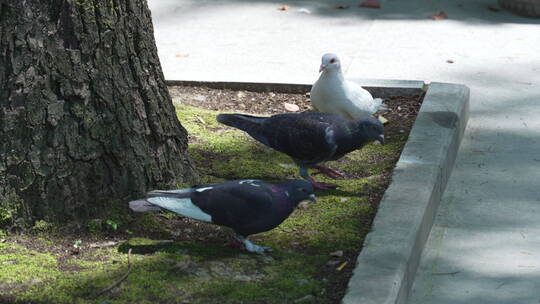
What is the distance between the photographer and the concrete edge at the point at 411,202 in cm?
360

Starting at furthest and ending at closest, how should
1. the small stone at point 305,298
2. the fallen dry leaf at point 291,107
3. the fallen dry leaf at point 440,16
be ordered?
the fallen dry leaf at point 440,16, the fallen dry leaf at point 291,107, the small stone at point 305,298

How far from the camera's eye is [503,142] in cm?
593

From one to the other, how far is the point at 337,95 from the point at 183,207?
2.06 meters

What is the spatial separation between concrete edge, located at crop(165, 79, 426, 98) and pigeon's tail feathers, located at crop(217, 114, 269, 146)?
1.62 meters

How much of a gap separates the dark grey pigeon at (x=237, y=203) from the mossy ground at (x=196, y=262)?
20 centimetres

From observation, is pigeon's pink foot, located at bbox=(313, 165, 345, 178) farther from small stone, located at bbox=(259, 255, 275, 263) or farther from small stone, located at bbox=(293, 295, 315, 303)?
small stone, located at bbox=(293, 295, 315, 303)

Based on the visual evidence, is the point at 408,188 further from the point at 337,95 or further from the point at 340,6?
the point at 340,6

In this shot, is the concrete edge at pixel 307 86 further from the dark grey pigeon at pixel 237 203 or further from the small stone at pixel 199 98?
the dark grey pigeon at pixel 237 203

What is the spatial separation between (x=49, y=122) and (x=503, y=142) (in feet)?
10.8

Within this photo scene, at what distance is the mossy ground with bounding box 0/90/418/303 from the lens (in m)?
3.61

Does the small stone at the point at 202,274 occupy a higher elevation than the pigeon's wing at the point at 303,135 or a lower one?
lower

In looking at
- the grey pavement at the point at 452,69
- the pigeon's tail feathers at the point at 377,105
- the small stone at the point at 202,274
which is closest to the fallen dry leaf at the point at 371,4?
the grey pavement at the point at 452,69

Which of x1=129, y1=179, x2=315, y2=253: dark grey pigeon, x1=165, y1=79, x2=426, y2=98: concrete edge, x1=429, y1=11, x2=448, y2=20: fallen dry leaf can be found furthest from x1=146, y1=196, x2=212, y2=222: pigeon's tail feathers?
x1=429, y1=11, x2=448, y2=20: fallen dry leaf

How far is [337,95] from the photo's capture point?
5.65 m
